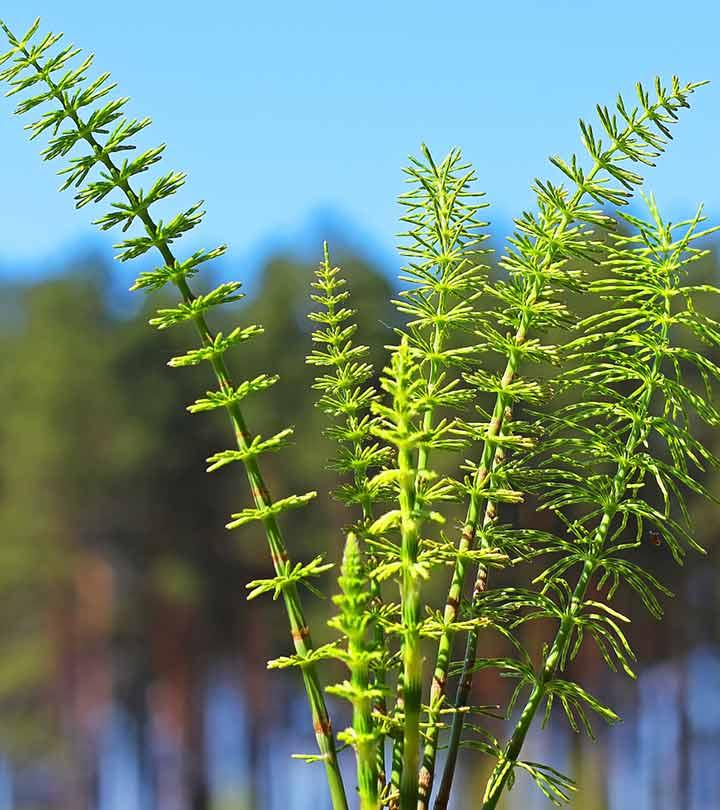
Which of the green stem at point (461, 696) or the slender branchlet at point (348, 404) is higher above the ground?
the slender branchlet at point (348, 404)

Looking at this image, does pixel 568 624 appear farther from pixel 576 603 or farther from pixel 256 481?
pixel 256 481

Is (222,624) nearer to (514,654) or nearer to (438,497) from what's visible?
(514,654)

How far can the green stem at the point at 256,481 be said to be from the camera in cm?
31

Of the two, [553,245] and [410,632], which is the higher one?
[553,245]

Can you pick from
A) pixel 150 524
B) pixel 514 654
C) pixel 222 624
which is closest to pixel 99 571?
pixel 150 524

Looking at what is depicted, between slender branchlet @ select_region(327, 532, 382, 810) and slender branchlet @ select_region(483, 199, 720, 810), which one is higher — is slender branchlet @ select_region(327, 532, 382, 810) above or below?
below

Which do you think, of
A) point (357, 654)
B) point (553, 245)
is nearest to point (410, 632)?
point (357, 654)

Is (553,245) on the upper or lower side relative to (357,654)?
upper

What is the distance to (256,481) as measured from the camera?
1.03ft

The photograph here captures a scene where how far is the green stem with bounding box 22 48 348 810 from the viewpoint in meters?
0.31

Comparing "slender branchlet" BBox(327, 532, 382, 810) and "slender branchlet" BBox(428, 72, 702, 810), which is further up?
"slender branchlet" BBox(428, 72, 702, 810)

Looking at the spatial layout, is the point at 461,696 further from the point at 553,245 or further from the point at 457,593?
the point at 553,245

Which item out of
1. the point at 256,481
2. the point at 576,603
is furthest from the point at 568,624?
the point at 256,481

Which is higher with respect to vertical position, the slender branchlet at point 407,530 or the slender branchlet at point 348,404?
the slender branchlet at point 348,404
